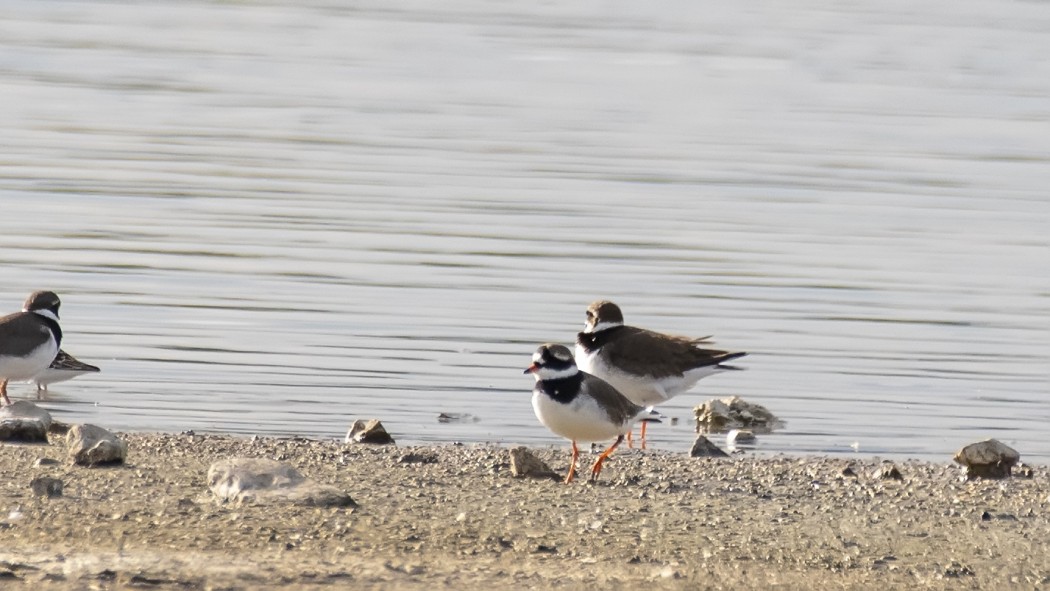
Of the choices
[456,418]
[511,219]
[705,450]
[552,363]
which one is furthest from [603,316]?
[511,219]

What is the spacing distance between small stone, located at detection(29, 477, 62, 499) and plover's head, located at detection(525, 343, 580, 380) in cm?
293

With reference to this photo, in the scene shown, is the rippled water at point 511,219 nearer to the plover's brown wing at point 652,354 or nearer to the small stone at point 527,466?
the plover's brown wing at point 652,354

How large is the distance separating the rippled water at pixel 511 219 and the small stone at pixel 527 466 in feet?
5.72

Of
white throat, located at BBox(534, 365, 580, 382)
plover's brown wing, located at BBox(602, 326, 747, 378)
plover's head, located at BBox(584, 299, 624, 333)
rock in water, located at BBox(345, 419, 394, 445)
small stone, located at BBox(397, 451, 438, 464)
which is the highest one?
plover's head, located at BBox(584, 299, 624, 333)

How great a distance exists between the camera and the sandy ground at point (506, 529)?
23.2ft

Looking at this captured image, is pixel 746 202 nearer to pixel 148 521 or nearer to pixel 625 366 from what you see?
pixel 625 366

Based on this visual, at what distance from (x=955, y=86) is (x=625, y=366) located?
17.9m

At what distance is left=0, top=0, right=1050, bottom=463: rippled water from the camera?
12.8 m

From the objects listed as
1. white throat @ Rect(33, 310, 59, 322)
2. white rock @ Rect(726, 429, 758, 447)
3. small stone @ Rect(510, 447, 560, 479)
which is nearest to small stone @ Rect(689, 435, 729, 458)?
white rock @ Rect(726, 429, 758, 447)

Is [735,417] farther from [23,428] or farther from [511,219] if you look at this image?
[511,219]

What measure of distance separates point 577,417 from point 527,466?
19.9 inches

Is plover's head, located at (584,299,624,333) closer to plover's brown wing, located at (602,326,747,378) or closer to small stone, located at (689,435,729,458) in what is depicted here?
plover's brown wing, located at (602,326,747,378)

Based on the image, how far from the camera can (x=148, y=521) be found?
777 centimetres

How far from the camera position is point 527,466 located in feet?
31.5
